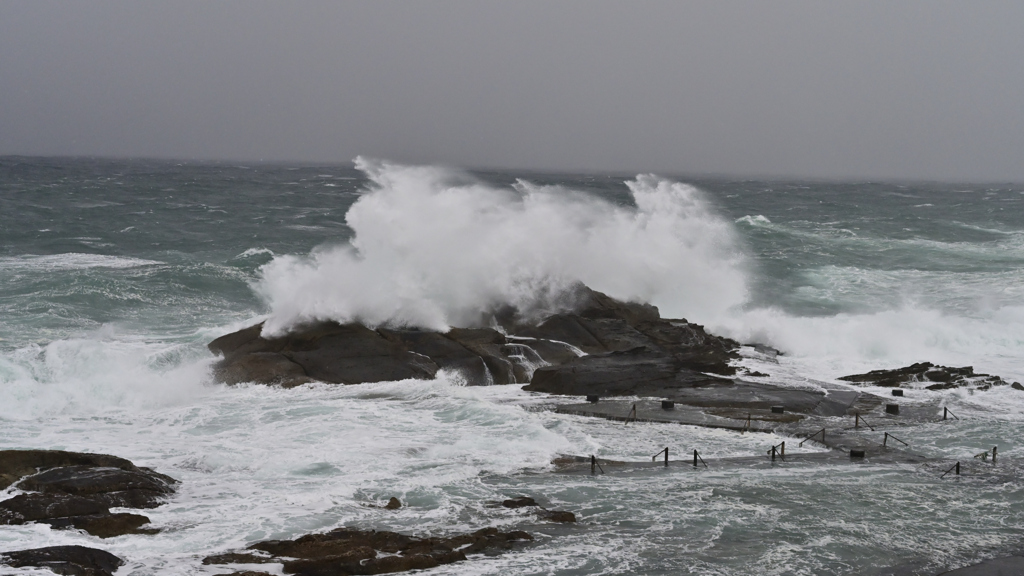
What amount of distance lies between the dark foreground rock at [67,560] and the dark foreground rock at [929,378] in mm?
15596

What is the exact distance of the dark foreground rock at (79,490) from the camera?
10469 millimetres

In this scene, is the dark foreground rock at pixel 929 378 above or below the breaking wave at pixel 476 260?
below

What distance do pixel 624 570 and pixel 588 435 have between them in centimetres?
536

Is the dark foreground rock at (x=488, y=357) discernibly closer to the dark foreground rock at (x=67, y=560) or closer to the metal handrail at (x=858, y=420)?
the metal handrail at (x=858, y=420)

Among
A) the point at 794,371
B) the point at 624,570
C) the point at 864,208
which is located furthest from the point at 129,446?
the point at 864,208

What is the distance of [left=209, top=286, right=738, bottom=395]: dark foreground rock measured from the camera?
18.1 m

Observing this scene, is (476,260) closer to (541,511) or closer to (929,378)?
(929,378)

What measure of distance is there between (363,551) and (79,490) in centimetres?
388

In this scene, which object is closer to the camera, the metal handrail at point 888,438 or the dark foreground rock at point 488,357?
the metal handrail at point 888,438

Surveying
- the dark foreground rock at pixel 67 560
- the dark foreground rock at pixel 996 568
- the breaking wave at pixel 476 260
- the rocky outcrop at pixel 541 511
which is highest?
the breaking wave at pixel 476 260

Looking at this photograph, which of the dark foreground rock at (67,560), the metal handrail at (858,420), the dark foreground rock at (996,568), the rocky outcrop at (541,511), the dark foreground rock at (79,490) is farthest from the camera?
the metal handrail at (858,420)

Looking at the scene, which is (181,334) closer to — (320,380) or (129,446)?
(320,380)

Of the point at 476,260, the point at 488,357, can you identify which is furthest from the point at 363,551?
the point at 476,260

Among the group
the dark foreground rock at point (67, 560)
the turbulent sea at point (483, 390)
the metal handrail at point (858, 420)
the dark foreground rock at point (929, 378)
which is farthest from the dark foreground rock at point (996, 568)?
the dark foreground rock at point (929, 378)
